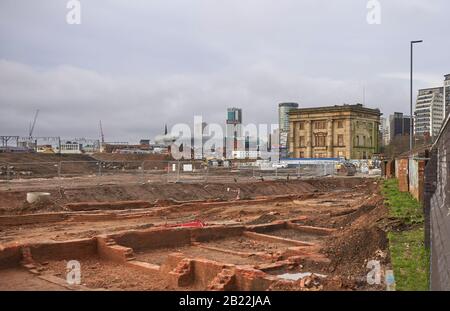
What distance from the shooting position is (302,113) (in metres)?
80.9

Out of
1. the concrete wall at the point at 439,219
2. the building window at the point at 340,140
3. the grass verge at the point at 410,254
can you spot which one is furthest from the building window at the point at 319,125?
the concrete wall at the point at 439,219

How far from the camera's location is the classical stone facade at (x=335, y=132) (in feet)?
245

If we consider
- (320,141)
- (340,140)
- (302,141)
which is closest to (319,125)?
(320,141)

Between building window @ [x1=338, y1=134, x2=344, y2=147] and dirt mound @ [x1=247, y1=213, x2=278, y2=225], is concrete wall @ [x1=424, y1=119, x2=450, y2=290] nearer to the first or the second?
dirt mound @ [x1=247, y1=213, x2=278, y2=225]

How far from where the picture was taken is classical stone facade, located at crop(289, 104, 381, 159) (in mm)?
74688

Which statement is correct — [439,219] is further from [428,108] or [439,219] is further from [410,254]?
[428,108]

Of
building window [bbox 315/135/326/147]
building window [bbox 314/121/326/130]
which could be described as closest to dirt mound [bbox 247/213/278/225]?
building window [bbox 315/135/326/147]

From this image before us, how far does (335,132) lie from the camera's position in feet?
250
